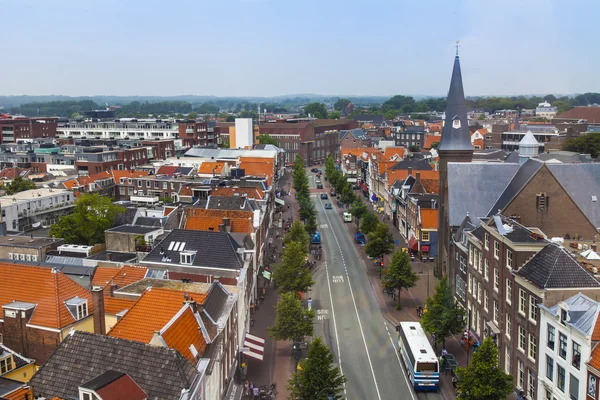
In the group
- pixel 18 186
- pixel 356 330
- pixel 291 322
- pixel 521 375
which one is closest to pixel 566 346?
pixel 521 375

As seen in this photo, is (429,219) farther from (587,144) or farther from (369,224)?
(587,144)

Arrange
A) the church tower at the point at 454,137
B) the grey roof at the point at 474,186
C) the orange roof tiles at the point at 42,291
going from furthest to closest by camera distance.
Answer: the church tower at the point at 454,137, the grey roof at the point at 474,186, the orange roof tiles at the point at 42,291

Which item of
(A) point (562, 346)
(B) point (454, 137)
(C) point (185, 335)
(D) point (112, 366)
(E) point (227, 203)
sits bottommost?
(A) point (562, 346)

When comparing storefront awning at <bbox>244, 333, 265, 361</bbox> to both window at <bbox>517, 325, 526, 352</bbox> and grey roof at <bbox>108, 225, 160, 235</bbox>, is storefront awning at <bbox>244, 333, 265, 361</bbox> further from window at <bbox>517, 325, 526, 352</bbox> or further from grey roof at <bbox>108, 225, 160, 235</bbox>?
grey roof at <bbox>108, 225, 160, 235</bbox>

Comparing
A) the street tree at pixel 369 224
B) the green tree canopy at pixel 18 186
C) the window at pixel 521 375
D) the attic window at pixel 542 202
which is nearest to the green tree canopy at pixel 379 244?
the street tree at pixel 369 224

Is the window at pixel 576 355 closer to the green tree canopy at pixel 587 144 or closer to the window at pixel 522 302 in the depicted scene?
the window at pixel 522 302

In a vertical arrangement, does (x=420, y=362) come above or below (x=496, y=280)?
below

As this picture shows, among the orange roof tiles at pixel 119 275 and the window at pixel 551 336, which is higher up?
the orange roof tiles at pixel 119 275
